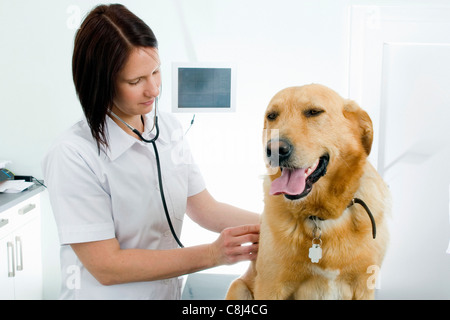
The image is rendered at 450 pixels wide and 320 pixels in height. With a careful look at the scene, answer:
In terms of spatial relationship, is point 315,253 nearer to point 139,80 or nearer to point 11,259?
point 139,80

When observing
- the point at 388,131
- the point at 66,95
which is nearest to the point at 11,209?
the point at 66,95

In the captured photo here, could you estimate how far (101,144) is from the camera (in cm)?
88

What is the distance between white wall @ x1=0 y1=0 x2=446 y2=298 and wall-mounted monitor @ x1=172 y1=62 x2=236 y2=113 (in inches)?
1.1

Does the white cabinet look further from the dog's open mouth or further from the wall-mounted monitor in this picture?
the dog's open mouth

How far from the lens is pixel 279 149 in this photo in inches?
25.0

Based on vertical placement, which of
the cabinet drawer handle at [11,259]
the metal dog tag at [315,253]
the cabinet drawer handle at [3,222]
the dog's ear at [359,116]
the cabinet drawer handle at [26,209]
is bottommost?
the cabinet drawer handle at [11,259]

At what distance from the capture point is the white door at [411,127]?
0.79 metres

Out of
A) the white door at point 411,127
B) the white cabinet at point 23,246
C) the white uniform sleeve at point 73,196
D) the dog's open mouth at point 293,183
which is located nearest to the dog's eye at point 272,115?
the dog's open mouth at point 293,183

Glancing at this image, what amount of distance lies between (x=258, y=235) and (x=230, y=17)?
52 centimetres

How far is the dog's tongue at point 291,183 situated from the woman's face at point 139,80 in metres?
0.33

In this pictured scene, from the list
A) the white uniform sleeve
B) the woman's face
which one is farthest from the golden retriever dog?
the white uniform sleeve

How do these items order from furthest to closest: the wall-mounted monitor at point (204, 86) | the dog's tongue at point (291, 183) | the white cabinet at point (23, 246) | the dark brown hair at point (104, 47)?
the white cabinet at point (23, 246), the wall-mounted monitor at point (204, 86), the dark brown hair at point (104, 47), the dog's tongue at point (291, 183)

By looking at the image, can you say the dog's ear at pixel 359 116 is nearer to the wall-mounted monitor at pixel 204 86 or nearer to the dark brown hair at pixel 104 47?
the wall-mounted monitor at pixel 204 86
